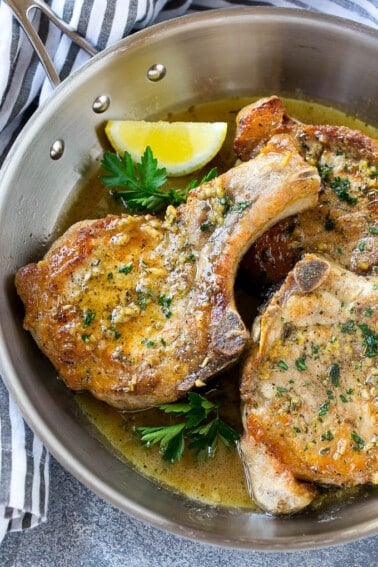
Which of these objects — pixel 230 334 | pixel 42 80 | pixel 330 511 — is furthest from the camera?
pixel 42 80

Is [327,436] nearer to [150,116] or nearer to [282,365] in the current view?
[282,365]

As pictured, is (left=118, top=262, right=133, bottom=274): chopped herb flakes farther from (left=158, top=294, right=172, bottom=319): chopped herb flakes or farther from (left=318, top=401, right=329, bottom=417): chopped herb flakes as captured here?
(left=318, top=401, right=329, bottom=417): chopped herb flakes

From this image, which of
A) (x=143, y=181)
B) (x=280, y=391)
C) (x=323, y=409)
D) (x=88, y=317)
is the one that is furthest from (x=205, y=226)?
(x=323, y=409)

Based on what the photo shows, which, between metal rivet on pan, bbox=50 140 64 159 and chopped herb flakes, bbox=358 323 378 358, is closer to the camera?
chopped herb flakes, bbox=358 323 378 358

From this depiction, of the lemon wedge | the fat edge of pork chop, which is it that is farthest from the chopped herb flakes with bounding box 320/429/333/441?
the lemon wedge

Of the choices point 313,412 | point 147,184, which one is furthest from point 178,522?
point 147,184

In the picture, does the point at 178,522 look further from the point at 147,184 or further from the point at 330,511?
the point at 147,184
